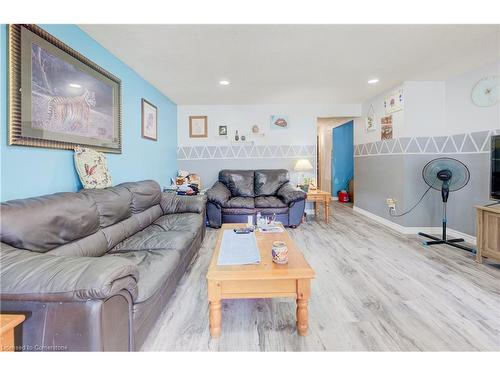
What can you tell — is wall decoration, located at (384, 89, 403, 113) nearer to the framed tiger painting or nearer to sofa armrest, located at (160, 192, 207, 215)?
sofa armrest, located at (160, 192, 207, 215)

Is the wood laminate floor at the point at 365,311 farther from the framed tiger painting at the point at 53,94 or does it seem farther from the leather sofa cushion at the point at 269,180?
the leather sofa cushion at the point at 269,180

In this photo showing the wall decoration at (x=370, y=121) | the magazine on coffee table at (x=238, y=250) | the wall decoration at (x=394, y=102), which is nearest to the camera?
the magazine on coffee table at (x=238, y=250)

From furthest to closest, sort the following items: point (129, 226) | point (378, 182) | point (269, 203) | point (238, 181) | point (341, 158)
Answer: point (341, 158)
point (238, 181)
point (378, 182)
point (269, 203)
point (129, 226)

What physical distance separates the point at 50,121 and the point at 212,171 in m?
3.11

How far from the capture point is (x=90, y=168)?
6.43ft

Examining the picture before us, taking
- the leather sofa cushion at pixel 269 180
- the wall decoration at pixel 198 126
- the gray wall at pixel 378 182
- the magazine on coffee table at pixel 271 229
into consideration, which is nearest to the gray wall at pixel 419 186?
the gray wall at pixel 378 182

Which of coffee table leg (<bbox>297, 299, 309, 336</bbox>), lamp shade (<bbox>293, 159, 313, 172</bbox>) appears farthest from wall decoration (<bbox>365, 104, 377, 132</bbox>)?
coffee table leg (<bbox>297, 299, 309, 336</bbox>)

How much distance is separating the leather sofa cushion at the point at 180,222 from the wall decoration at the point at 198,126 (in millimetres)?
2408

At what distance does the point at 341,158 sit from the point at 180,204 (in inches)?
206

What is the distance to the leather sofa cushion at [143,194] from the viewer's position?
7.57 ft

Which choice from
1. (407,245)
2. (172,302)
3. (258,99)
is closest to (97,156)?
(172,302)

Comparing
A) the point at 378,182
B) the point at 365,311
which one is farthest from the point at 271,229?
the point at 378,182

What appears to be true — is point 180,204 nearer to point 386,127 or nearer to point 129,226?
point 129,226
